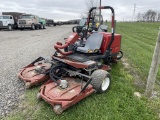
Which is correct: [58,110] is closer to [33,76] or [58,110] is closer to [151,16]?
[33,76]

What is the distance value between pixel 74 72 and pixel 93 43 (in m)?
1.35

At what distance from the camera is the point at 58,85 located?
150 inches

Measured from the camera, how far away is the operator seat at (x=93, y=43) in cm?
488

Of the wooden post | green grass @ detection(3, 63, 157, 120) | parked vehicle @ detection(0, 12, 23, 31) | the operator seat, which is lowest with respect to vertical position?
green grass @ detection(3, 63, 157, 120)

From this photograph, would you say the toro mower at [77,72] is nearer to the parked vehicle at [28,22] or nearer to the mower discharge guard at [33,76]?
the mower discharge guard at [33,76]

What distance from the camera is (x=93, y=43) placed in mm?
5121

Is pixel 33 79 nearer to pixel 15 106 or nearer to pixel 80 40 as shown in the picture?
pixel 15 106

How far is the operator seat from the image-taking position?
488 cm

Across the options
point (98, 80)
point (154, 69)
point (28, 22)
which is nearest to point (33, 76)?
point (98, 80)

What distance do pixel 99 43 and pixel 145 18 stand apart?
121m

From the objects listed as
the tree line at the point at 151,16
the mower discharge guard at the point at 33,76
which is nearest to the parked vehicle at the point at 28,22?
the mower discharge guard at the point at 33,76

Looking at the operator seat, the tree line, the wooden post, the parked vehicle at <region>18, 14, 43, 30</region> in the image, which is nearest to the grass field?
the wooden post

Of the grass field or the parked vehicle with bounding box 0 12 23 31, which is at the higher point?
the parked vehicle with bounding box 0 12 23 31

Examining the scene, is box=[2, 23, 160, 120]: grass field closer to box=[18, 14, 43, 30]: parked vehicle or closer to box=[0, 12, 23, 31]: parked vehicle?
box=[0, 12, 23, 31]: parked vehicle
